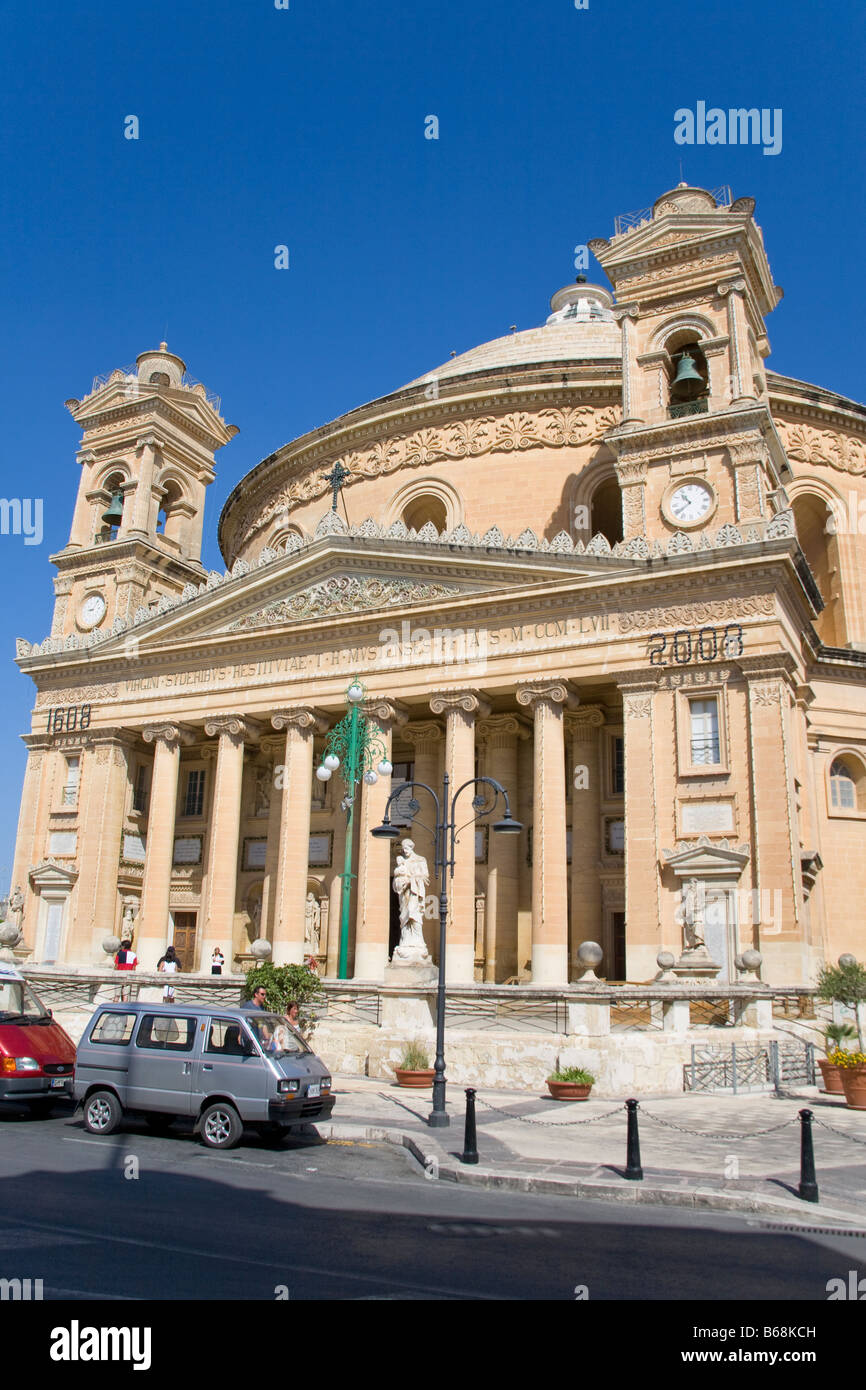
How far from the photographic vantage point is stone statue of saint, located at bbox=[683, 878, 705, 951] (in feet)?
82.6

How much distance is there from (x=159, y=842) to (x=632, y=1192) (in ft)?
88.8

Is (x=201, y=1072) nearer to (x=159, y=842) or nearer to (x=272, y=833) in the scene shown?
(x=159, y=842)

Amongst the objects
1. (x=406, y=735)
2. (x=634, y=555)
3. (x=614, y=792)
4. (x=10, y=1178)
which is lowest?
(x=10, y=1178)

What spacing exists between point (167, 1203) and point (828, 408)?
36.9 metres

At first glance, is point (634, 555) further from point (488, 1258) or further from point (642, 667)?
point (488, 1258)

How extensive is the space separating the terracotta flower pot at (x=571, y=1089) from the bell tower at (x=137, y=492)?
27858 mm

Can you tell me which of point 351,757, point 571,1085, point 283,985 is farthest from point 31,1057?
point 351,757

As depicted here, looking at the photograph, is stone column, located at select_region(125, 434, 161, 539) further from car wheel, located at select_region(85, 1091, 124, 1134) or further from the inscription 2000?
car wheel, located at select_region(85, 1091, 124, 1134)

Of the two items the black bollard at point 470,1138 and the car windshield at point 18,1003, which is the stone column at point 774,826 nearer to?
the black bollard at point 470,1138

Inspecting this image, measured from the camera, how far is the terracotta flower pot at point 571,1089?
1828 cm

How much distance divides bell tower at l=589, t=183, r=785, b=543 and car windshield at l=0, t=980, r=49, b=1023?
19.9 m
